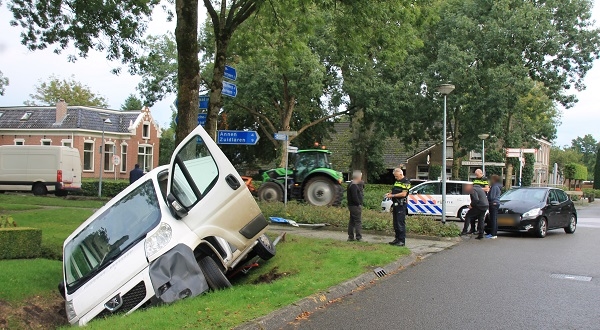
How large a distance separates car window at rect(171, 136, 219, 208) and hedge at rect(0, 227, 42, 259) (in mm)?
4457

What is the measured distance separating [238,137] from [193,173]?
535cm

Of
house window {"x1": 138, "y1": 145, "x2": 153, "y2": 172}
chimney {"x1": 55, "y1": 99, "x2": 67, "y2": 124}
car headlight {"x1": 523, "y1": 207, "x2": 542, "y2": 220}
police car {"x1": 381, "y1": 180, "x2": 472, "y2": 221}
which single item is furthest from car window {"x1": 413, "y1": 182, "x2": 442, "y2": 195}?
chimney {"x1": 55, "y1": 99, "x2": 67, "y2": 124}

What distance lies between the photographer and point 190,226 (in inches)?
277

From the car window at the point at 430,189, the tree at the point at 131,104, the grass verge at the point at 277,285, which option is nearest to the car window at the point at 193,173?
the grass verge at the point at 277,285

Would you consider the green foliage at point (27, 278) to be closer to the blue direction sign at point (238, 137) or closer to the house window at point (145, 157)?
the blue direction sign at point (238, 137)

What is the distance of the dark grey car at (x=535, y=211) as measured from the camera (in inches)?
595

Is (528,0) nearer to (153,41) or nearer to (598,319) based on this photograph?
(153,41)

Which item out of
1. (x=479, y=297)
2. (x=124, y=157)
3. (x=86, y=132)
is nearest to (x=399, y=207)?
(x=479, y=297)

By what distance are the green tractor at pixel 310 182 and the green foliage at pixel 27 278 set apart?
1121 cm

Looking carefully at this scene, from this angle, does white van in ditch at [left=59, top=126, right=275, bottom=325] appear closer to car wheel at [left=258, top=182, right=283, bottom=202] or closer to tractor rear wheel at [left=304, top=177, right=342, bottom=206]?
tractor rear wheel at [left=304, top=177, right=342, bottom=206]

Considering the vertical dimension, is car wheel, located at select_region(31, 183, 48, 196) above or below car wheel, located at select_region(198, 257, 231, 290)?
below

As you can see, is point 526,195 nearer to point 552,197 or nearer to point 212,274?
point 552,197

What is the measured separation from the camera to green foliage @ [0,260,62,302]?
24.8 ft

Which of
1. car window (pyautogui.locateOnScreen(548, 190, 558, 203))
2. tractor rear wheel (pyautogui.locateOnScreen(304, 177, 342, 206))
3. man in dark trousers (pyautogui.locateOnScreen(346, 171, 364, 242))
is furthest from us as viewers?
tractor rear wheel (pyautogui.locateOnScreen(304, 177, 342, 206))
